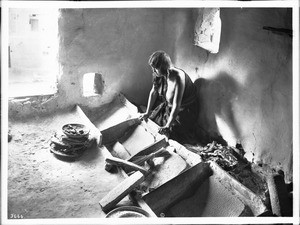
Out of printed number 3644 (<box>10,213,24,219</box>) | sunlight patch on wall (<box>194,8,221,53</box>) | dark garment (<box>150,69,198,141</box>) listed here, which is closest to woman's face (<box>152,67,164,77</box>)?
dark garment (<box>150,69,198,141</box>)

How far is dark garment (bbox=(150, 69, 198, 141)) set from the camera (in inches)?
130

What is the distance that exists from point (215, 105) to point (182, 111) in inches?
15.3

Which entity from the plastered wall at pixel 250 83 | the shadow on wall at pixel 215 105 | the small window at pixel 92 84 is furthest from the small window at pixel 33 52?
the shadow on wall at pixel 215 105

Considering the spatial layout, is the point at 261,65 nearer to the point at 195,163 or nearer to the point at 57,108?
the point at 195,163

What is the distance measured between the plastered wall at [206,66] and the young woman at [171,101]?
0.19 m

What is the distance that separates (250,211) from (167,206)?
2.23ft

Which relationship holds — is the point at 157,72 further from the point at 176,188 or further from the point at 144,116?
the point at 176,188

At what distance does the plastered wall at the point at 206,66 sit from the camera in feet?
8.13

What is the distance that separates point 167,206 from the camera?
8.08ft

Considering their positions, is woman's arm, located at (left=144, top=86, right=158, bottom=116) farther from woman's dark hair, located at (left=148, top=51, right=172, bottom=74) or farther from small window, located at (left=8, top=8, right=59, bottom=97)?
small window, located at (left=8, top=8, right=59, bottom=97)

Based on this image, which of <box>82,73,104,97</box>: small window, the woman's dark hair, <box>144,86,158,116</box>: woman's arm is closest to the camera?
the woman's dark hair

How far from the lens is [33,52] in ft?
10.5

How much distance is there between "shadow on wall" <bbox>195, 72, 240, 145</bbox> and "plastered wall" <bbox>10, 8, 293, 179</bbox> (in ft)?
0.04

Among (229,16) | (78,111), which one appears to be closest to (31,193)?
(78,111)
